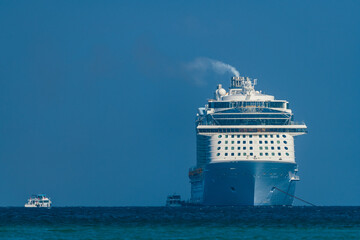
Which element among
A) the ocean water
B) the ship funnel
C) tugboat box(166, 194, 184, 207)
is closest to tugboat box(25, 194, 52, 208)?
tugboat box(166, 194, 184, 207)

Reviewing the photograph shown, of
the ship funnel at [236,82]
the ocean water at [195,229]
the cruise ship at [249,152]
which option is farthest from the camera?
the ship funnel at [236,82]

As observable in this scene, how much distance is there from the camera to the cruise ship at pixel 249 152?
11331cm

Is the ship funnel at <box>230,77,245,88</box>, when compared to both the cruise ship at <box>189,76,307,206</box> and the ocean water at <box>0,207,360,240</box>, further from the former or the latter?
the ocean water at <box>0,207,360,240</box>

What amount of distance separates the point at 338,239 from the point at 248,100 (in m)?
58.2

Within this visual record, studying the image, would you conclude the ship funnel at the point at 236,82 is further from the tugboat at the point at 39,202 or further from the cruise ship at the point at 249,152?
the tugboat at the point at 39,202

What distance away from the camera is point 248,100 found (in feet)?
408

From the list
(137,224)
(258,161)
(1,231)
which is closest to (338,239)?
(137,224)

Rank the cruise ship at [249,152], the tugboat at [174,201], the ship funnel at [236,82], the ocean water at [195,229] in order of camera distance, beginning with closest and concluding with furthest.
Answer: the ocean water at [195,229], the cruise ship at [249,152], the ship funnel at [236,82], the tugboat at [174,201]

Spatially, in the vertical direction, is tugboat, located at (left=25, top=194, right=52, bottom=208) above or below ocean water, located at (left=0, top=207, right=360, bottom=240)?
above

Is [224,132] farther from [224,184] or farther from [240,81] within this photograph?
[240,81]

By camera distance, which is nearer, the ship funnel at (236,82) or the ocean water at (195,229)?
the ocean water at (195,229)

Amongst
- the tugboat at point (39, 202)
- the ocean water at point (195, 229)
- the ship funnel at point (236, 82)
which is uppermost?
the ship funnel at point (236, 82)

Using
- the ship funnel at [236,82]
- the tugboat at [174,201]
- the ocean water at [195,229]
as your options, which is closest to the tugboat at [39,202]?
the tugboat at [174,201]

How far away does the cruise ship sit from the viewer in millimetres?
113312
